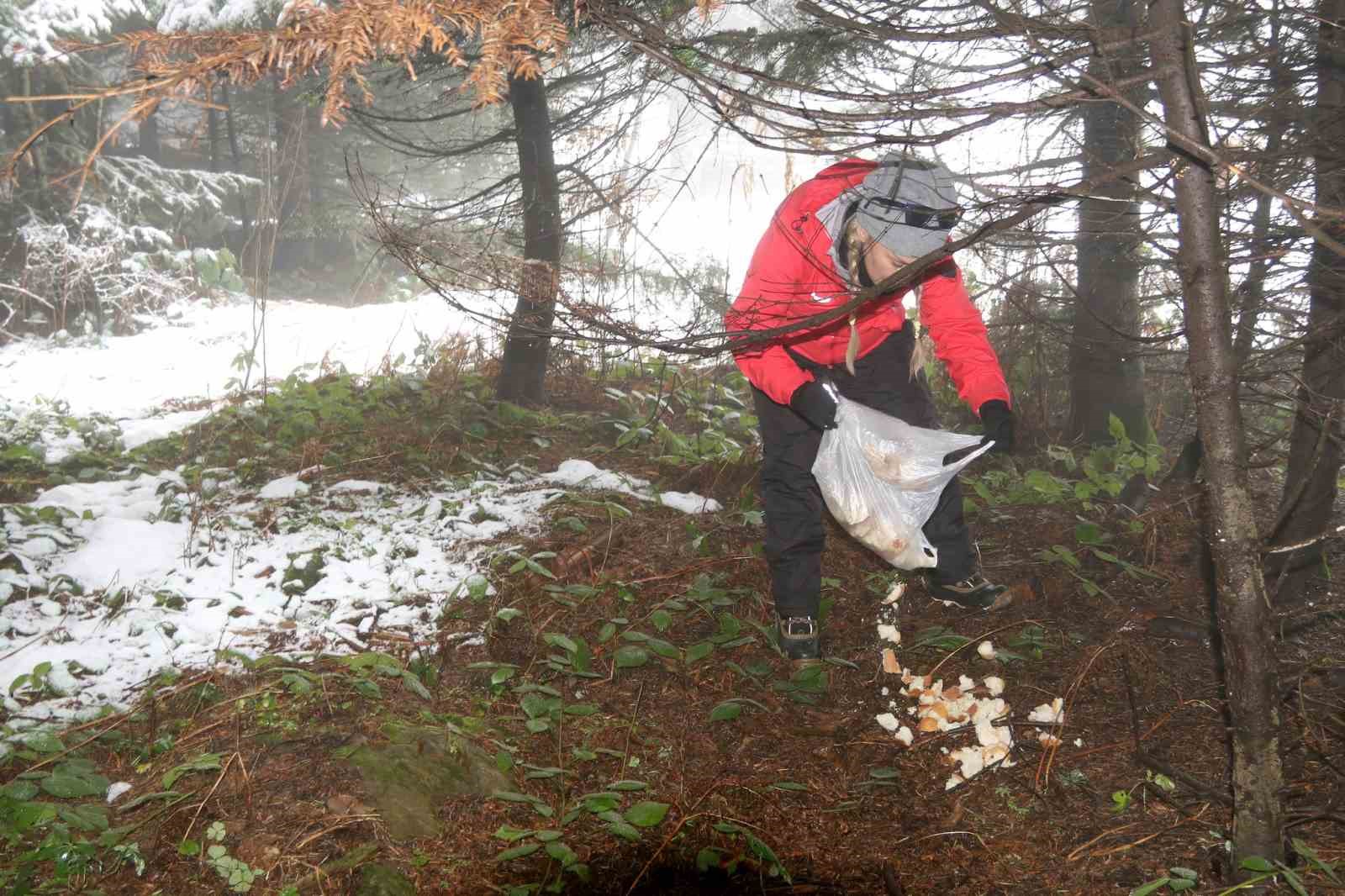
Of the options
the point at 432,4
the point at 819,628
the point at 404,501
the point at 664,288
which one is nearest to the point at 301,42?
the point at 432,4

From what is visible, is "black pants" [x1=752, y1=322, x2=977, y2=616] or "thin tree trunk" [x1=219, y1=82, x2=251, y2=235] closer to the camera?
"black pants" [x1=752, y1=322, x2=977, y2=616]

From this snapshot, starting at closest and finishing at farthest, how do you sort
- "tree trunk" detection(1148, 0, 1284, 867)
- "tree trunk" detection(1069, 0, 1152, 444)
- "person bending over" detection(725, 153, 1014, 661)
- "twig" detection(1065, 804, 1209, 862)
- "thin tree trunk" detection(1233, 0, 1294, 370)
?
"tree trunk" detection(1148, 0, 1284, 867) → "twig" detection(1065, 804, 1209, 862) → "thin tree trunk" detection(1233, 0, 1294, 370) → "person bending over" detection(725, 153, 1014, 661) → "tree trunk" detection(1069, 0, 1152, 444)

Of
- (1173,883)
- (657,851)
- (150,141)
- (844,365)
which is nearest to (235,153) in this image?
(150,141)

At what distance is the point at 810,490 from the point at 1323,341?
1842mm

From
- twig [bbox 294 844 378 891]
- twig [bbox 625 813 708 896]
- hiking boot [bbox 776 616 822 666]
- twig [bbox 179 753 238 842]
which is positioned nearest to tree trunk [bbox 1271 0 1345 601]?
hiking boot [bbox 776 616 822 666]

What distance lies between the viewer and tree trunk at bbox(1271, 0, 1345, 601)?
2723 mm

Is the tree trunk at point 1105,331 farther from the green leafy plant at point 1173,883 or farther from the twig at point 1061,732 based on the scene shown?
the green leafy plant at point 1173,883

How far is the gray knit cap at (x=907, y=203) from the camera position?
259 cm

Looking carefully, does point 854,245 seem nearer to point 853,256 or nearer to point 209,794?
point 853,256

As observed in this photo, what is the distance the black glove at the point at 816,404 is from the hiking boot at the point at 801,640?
0.76 m

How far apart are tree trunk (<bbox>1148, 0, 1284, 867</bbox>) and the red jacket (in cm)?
88

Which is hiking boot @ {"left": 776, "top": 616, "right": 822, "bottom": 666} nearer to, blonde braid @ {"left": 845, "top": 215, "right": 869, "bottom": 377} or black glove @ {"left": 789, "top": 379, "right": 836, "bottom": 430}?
black glove @ {"left": 789, "top": 379, "right": 836, "bottom": 430}

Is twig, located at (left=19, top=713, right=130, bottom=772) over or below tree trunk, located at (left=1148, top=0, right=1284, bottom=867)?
→ below

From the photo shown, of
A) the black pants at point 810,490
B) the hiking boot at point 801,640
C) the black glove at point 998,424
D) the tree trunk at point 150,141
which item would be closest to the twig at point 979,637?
the black pants at point 810,490
